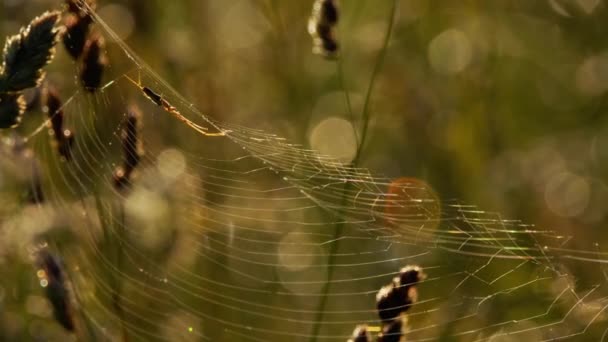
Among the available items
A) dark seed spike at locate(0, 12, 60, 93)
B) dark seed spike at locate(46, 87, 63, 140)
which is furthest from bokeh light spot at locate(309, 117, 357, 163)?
dark seed spike at locate(0, 12, 60, 93)

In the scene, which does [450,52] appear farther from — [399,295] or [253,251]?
[399,295]

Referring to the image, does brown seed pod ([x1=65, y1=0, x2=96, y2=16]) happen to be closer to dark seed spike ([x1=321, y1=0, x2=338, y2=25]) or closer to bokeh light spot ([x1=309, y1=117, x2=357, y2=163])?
dark seed spike ([x1=321, y1=0, x2=338, y2=25])

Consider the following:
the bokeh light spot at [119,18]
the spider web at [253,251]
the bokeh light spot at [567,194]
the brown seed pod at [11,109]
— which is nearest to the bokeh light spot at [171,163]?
the spider web at [253,251]

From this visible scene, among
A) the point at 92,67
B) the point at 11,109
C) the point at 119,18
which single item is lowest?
the point at 11,109

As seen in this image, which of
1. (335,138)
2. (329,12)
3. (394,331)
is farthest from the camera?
(335,138)

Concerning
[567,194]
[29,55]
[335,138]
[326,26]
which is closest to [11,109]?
[29,55]

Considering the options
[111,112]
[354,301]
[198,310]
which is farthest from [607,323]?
[111,112]
